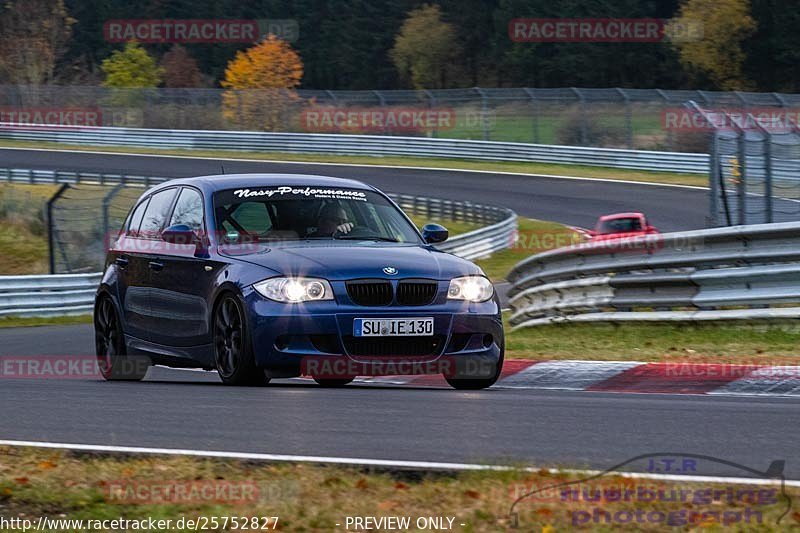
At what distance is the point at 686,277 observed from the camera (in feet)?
39.9

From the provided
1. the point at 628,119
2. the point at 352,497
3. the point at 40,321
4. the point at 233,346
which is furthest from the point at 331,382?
the point at 628,119

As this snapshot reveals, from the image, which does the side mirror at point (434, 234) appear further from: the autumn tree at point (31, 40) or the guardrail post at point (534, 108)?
the autumn tree at point (31, 40)

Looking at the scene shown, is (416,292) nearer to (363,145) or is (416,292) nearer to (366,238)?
(366,238)

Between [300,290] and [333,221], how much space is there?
1168 mm

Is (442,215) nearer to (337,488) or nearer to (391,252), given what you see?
(391,252)

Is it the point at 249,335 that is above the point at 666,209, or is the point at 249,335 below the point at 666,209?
above

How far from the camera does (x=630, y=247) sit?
13.1 metres

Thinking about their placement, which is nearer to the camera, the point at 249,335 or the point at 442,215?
the point at 249,335

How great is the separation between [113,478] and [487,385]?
433 centimetres

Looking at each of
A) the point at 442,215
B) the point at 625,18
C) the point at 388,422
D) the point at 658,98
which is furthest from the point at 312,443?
the point at 625,18

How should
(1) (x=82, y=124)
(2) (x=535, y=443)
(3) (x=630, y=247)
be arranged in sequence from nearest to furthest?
1. (2) (x=535, y=443)
2. (3) (x=630, y=247)
3. (1) (x=82, y=124)

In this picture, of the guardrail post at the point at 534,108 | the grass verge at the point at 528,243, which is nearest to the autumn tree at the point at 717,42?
the guardrail post at the point at 534,108

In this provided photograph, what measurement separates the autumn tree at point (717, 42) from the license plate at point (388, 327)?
217ft

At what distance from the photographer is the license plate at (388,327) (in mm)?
8891
